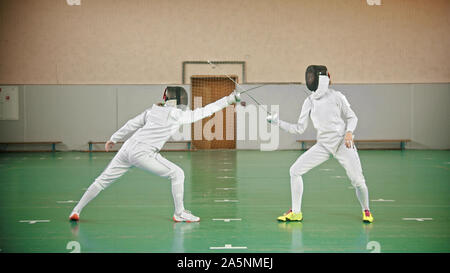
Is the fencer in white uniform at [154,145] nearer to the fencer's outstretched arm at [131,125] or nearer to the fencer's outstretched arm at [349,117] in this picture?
the fencer's outstretched arm at [131,125]

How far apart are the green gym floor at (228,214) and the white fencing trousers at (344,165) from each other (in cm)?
23

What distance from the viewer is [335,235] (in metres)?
3.09

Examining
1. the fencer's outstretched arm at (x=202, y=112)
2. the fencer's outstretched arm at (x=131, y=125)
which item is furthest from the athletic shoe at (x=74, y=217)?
the fencer's outstretched arm at (x=202, y=112)

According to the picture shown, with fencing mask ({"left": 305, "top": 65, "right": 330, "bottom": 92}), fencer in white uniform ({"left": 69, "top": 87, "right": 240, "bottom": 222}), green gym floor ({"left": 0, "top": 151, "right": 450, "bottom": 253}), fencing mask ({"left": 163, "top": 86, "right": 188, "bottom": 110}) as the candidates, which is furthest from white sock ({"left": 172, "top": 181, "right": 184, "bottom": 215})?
fencing mask ({"left": 305, "top": 65, "right": 330, "bottom": 92})

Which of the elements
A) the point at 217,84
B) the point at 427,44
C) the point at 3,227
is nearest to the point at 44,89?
the point at 217,84

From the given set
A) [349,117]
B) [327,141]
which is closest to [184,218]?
[327,141]

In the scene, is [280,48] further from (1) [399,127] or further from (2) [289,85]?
(1) [399,127]

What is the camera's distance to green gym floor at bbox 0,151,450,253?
2.89m

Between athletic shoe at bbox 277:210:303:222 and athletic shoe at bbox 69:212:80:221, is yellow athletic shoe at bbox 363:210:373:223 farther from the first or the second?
athletic shoe at bbox 69:212:80:221

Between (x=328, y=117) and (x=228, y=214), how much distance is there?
4.23ft

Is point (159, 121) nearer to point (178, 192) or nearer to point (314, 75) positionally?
point (178, 192)

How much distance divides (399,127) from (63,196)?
10.1 meters

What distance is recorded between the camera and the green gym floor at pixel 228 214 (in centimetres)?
289

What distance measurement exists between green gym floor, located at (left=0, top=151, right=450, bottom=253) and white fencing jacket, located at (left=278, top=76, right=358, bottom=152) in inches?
28.6
